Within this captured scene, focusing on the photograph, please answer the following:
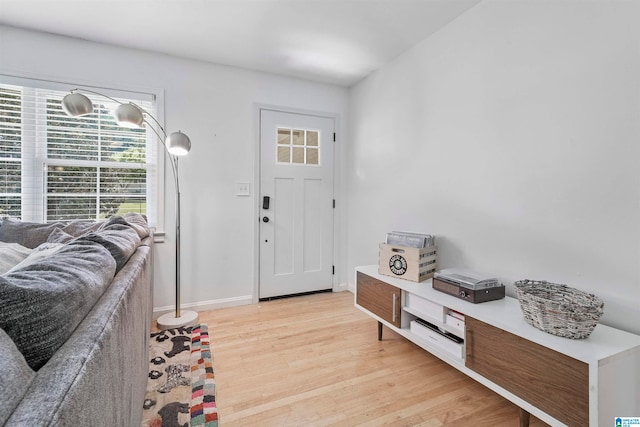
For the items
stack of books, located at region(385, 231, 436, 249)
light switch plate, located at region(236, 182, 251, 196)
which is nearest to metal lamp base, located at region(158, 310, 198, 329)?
light switch plate, located at region(236, 182, 251, 196)

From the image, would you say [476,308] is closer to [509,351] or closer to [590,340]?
[509,351]

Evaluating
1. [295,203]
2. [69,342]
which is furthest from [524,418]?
[295,203]

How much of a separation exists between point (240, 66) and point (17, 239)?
2256 mm

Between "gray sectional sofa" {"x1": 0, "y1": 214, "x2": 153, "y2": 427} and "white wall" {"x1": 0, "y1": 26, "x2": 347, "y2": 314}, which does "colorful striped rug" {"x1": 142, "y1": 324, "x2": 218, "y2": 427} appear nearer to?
"gray sectional sofa" {"x1": 0, "y1": 214, "x2": 153, "y2": 427}

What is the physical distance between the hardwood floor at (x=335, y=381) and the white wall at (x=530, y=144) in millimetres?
702

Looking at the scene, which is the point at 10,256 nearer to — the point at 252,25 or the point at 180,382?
the point at 180,382

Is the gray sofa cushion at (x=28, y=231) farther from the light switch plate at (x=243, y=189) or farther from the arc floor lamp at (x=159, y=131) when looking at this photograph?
the light switch plate at (x=243, y=189)

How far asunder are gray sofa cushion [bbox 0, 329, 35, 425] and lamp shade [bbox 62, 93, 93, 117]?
6.33 feet

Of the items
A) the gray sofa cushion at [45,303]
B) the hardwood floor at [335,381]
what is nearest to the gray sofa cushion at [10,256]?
the gray sofa cushion at [45,303]

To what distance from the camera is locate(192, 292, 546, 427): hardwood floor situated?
1.54 metres

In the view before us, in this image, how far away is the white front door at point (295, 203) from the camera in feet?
10.6

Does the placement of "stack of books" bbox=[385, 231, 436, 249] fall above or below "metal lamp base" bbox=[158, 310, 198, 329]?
above

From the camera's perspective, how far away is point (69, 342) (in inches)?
26.1

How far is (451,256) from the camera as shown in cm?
229
